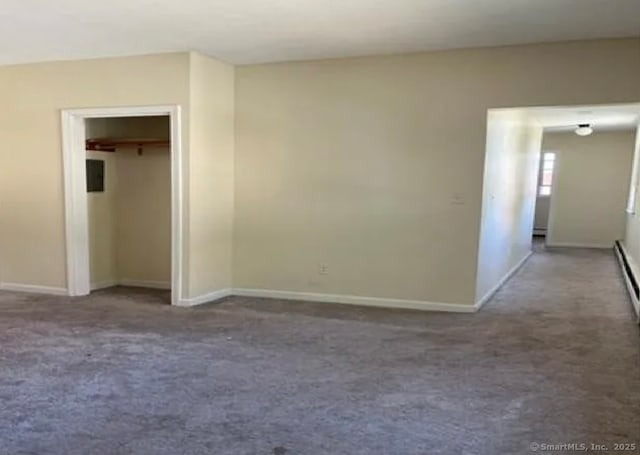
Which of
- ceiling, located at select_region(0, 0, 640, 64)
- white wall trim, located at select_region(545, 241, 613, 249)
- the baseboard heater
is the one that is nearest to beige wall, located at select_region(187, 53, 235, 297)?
ceiling, located at select_region(0, 0, 640, 64)

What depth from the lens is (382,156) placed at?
5.29 meters

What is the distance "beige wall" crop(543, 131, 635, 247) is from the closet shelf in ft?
27.8

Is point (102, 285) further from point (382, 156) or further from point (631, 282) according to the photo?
point (631, 282)

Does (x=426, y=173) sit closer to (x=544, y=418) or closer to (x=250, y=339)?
(x=250, y=339)

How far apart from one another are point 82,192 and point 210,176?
1453 mm

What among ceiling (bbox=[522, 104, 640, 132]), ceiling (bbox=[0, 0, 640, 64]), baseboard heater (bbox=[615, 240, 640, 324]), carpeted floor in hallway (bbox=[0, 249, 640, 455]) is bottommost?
carpeted floor in hallway (bbox=[0, 249, 640, 455])

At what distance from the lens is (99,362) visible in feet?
11.8

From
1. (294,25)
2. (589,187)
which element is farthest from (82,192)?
(589,187)

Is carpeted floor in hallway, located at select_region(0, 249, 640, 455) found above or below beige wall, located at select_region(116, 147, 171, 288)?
below

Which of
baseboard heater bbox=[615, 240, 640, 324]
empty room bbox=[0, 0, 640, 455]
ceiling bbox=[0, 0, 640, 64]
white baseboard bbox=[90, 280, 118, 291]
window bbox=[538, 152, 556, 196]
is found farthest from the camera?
window bbox=[538, 152, 556, 196]

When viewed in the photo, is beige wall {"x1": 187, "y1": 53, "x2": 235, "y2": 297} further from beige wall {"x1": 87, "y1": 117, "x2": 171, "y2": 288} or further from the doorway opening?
the doorway opening

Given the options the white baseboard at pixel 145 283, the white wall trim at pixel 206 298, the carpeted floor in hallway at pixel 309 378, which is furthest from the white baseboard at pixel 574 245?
the white baseboard at pixel 145 283

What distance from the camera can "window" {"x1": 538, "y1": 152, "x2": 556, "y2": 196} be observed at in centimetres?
1187

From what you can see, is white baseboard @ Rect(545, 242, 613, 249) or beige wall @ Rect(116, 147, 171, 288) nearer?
beige wall @ Rect(116, 147, 171, 288)
